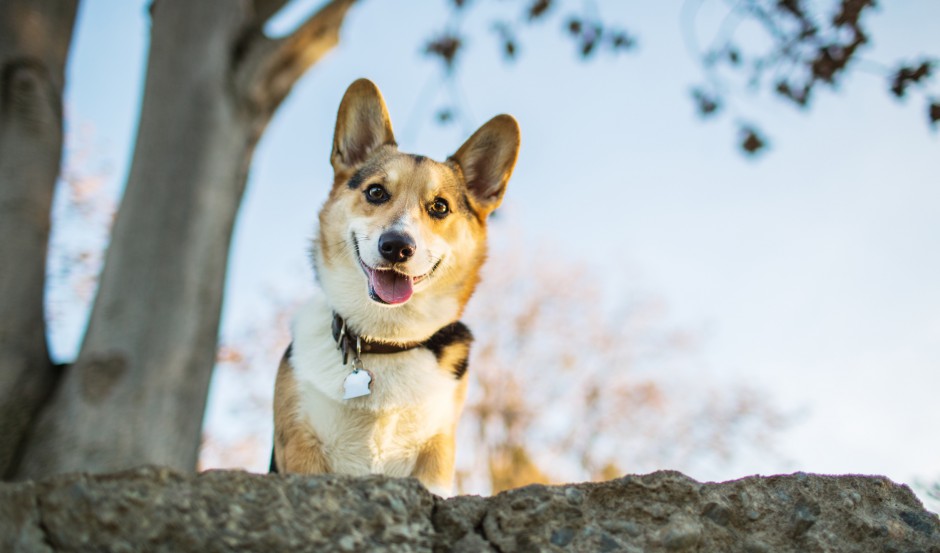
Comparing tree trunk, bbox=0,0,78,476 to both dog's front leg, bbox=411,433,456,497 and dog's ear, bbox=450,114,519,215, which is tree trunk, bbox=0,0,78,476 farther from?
dog's ear, bbox=450,114,519,215

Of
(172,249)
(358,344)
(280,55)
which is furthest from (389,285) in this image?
(280,55)

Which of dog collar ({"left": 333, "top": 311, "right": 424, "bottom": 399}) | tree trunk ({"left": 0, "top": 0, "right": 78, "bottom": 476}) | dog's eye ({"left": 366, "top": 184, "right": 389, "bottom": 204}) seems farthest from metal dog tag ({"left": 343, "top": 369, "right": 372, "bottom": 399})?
tree trunk ({"left": 0, "top": 0, "right": 78, "bottom": 476})

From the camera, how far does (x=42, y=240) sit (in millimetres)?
3912

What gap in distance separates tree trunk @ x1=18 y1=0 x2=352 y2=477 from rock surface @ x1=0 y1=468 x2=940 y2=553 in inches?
89.1

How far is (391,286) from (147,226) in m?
2.23

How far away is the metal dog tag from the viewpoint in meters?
2.90

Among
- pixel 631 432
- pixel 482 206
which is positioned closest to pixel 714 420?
pixel 631 432

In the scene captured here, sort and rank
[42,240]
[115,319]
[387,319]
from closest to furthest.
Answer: [387,319]
[42,240]
[115,319]

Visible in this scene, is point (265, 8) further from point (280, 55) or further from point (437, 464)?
point (437, 464)

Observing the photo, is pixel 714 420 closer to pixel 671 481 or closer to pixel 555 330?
pixel 555 330

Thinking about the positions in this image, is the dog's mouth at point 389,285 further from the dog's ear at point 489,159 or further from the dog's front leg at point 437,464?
the dog's ear at point 489,159

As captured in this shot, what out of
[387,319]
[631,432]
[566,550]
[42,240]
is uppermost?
[631,432]

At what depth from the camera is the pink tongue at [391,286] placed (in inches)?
118

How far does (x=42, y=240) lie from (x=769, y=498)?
361 cm
